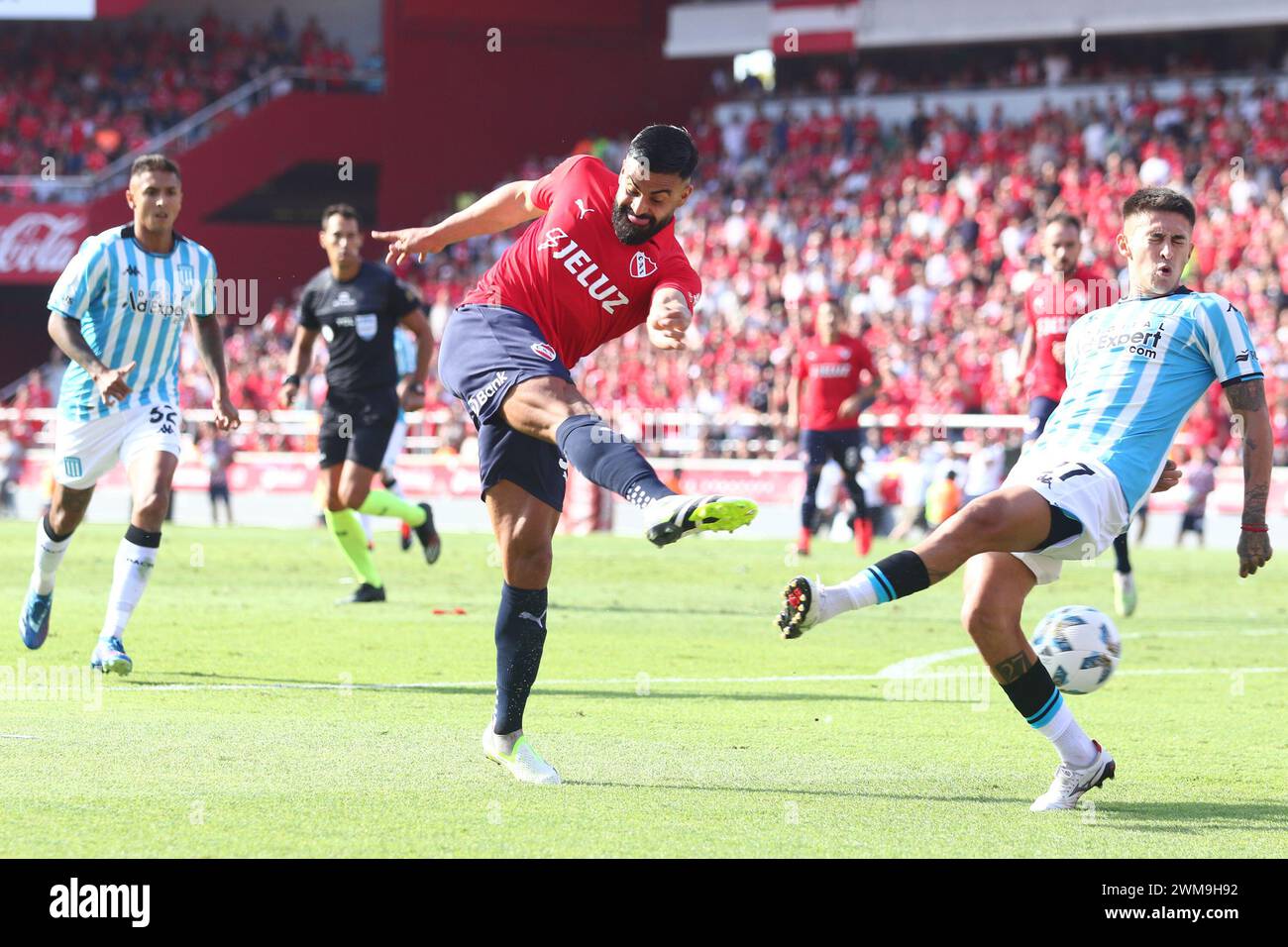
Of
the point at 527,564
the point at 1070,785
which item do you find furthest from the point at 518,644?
the point at 1070,785

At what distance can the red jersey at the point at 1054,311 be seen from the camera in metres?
12.9

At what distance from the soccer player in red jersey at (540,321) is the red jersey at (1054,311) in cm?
645

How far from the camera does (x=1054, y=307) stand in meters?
13.1

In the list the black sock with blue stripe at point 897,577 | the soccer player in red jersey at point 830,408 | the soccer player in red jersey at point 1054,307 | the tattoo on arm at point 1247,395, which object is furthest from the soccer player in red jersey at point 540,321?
the soccer player in red jersey at point 830,408

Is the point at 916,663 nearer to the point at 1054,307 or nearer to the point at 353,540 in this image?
the point at 1054,307

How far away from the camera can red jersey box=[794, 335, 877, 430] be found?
62.7ft

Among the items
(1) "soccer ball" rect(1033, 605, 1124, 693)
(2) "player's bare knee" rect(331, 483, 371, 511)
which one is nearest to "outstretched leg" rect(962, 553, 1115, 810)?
(1) "soccer ball" rect(1033, 605, 1124, 693)

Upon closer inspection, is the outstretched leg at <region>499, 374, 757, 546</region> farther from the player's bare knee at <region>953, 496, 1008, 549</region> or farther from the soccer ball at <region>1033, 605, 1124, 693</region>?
the soccer ball at <region>1033, 605, 1124, 693</region>

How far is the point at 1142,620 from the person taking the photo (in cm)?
1409

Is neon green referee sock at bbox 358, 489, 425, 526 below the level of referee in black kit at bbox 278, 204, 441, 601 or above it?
below

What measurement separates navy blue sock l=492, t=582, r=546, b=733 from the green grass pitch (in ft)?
1.07

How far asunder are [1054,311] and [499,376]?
7.37 metres

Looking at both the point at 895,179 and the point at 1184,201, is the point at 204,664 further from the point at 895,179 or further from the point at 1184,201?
the point at 895,179
